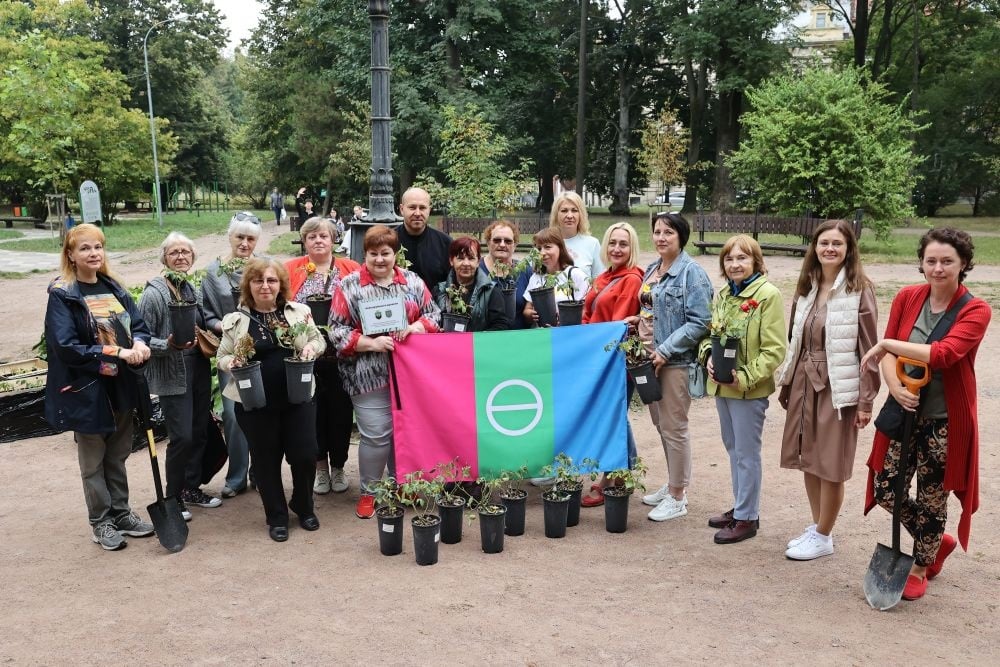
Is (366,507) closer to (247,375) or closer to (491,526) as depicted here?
(491,526)

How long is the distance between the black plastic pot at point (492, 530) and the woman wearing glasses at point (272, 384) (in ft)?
3.95

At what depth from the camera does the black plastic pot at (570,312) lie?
579 cm

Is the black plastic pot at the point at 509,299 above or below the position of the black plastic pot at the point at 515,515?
above

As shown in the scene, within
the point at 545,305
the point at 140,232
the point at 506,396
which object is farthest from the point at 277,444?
the point at 140,232

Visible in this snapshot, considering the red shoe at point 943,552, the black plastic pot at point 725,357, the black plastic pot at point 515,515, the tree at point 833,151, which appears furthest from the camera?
the tree at point 833,151

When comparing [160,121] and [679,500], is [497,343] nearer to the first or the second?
[679,500]

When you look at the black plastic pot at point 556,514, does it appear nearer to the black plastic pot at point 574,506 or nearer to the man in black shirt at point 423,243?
the black plastic pot at point 574,506

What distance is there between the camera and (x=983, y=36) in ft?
133

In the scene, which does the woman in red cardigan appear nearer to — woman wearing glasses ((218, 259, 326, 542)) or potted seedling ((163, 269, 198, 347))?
woman wearing glasses ((218, 259, 326, 542))

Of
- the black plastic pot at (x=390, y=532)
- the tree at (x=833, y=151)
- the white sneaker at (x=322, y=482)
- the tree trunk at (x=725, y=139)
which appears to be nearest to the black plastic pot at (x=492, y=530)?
the black plastic pot at (x=390, y=532)

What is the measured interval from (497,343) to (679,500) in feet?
5.33

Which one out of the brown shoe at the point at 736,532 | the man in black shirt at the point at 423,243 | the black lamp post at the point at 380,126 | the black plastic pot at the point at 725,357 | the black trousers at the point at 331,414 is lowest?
A: the brown shoe at the point at 736,532

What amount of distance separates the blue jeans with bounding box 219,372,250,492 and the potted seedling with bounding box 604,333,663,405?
111 inches

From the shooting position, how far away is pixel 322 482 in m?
6.26
